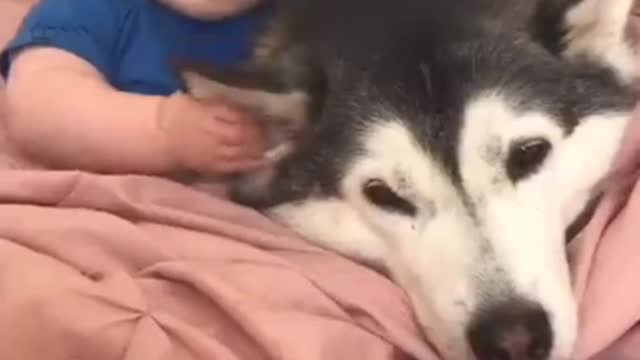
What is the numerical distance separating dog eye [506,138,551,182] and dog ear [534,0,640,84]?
0.10 m

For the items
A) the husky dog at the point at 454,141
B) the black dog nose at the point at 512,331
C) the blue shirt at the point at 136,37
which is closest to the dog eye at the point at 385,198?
the husky dog at the point at 454,141

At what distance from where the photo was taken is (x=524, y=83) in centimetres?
119

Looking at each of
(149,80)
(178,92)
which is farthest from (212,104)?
(149,80)

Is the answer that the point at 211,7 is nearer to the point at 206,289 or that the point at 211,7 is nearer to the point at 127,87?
the point at 127,87

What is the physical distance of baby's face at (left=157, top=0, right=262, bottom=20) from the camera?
1.40 m

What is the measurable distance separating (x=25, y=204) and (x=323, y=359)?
33 cm

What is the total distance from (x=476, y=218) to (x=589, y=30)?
21 cm

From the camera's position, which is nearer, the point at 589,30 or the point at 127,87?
the point at 589,30

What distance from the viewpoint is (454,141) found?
45.4 inches

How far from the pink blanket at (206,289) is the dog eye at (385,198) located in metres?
0.06

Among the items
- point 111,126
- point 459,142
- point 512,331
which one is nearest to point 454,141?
point 459,142

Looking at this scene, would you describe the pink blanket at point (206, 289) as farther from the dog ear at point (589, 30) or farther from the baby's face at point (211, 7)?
the baby's face at point (211, 7)

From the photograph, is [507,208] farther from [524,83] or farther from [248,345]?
[248,345]

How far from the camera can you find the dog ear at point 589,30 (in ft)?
3.98
